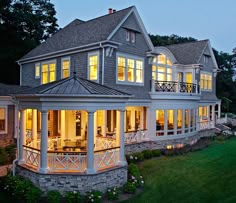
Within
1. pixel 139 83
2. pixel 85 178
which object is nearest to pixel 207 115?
pixel 139 83

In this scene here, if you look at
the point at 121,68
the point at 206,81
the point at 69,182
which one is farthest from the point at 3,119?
the point at 206,81

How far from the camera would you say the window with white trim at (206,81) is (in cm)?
2833

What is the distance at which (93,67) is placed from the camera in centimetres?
1777

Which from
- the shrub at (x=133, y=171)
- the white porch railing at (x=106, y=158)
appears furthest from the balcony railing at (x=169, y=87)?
the white porch railing at (x=106, y=158)

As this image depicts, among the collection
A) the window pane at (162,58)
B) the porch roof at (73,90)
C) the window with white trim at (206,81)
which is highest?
the window pane at (162,58)

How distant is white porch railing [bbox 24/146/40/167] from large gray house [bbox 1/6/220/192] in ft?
0.06

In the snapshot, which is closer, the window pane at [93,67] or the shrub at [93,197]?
the shrub at [93,197]

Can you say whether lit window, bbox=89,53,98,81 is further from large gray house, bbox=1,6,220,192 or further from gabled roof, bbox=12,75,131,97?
gabled roof, bbox=12,75,131,97

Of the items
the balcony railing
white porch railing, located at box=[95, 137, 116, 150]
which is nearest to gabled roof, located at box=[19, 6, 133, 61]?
the balcony railing

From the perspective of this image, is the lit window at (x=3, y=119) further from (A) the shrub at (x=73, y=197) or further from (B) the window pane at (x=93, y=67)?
(A) the shrub at (x=73, y=197)

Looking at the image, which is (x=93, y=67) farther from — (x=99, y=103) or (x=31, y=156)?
(x=31, y=156)

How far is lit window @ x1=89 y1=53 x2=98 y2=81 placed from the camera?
1747cm

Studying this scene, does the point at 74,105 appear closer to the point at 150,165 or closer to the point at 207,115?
the point at 150,165

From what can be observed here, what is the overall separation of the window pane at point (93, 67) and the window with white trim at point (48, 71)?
428 centimetres
